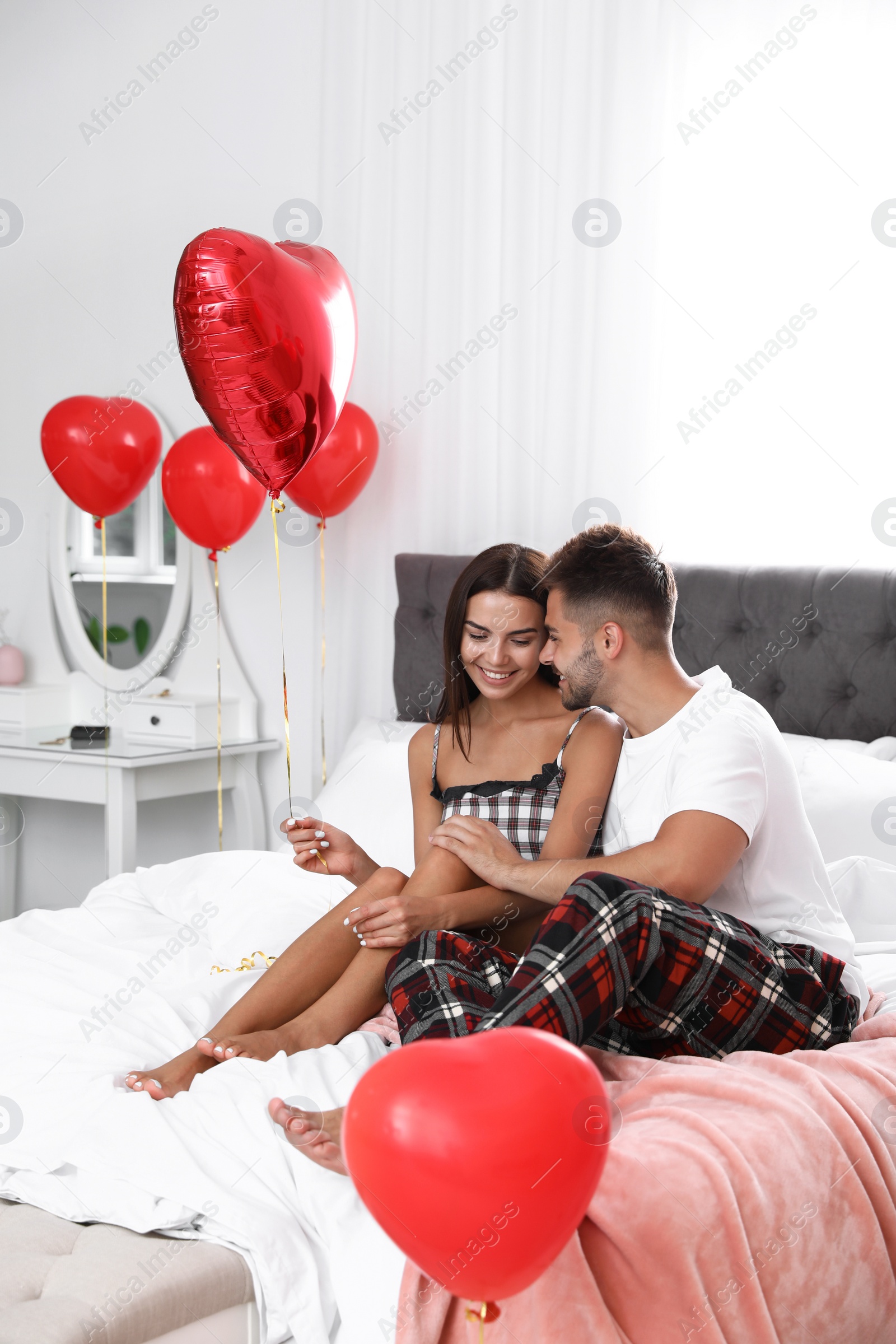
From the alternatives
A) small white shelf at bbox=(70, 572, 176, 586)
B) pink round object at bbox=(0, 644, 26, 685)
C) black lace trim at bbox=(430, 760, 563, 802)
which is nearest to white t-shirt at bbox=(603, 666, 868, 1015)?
black lace trim at bbox=(430, 760, 563, 802)

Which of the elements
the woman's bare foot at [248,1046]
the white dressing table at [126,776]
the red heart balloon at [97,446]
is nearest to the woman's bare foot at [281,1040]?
the woman's bare foot at [248,1046]

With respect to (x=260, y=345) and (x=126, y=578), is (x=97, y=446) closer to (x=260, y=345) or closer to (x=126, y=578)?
(x=126, y=578)

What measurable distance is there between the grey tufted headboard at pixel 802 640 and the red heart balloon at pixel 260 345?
0.95 meters

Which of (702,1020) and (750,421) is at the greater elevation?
(750,421)

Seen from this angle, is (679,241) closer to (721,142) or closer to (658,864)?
(721,142)

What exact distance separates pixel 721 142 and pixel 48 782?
226cm

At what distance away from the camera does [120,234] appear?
339 centimetres

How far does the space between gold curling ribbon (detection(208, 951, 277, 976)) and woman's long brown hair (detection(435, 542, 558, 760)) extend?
46cm

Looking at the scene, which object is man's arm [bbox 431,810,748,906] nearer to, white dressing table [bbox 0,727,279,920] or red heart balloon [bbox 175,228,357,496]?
red heart balloon [bbox 175,228,357,496]

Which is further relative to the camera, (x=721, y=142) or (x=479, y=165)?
(x=479, y=165)

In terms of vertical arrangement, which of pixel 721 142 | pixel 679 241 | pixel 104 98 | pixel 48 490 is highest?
pixel 104 98

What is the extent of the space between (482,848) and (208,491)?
1.47 m

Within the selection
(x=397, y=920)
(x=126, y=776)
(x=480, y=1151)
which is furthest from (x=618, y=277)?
(x=480, y=1151)

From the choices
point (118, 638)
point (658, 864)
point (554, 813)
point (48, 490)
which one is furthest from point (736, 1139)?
point (48, 490)
